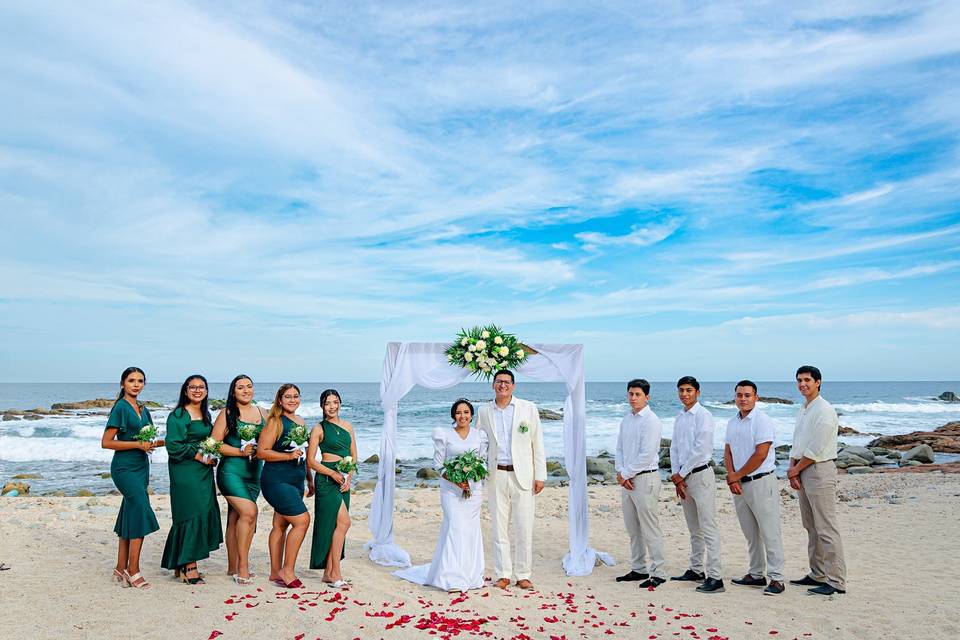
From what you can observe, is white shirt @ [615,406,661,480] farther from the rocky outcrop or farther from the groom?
the rocky outcrop

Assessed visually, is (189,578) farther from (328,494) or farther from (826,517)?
(826,517)

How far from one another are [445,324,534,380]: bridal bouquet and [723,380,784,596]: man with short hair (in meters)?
2.61

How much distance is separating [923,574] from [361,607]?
19.7ft

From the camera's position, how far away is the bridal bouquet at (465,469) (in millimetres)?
6742

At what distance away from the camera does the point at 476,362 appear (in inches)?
317

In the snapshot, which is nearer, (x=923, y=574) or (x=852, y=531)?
(x=923, y=574)

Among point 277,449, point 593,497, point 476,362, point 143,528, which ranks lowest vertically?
point 593,497

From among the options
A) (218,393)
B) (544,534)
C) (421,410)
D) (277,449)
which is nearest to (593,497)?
(544,534)

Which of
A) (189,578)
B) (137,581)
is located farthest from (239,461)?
(137,581)

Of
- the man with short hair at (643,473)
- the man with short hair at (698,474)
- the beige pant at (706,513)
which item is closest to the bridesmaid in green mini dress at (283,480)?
the man with short hair at (643,473)

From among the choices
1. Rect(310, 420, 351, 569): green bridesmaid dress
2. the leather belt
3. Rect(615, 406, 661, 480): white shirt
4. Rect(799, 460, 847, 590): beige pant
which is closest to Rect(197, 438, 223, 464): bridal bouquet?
Rect(310, 420, 351, 569): green bridesmaid dress

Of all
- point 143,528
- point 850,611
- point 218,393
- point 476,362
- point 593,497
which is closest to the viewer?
point 850,611

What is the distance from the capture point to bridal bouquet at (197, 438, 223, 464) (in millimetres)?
6227

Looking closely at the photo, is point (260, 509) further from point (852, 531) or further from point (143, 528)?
point (852, 531)
